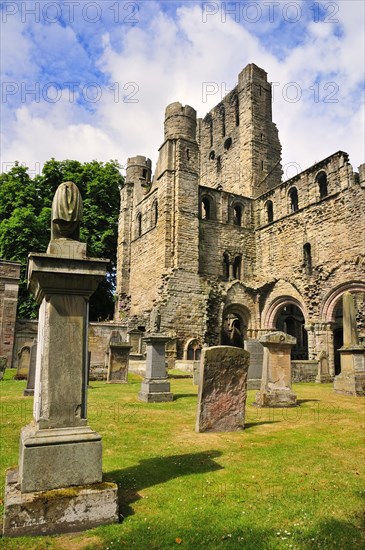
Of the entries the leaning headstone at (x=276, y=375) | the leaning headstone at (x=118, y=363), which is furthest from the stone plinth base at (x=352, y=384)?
the leaning headstone at (x=118, y=363)

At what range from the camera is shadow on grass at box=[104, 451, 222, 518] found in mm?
3791

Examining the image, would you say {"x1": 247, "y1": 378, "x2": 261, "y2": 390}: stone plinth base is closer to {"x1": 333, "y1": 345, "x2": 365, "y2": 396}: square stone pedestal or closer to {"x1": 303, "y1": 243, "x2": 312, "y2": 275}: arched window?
{"x1": 333, "y1": 345, "x2": 365, "y2": 396}: square stone pedestal

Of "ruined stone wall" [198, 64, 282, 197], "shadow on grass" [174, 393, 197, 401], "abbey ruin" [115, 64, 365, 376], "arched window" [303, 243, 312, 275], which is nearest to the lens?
"shadow on grass" [174, 393, 197, 401]

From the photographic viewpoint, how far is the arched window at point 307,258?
23.1 m

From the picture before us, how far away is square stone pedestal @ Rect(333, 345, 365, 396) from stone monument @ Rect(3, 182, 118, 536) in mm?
10631

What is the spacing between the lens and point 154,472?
4492 mm

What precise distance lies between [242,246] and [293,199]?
4616 millimetres

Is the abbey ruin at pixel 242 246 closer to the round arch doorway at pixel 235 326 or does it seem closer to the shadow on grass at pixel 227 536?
the round arch doorway at pixel 235 326

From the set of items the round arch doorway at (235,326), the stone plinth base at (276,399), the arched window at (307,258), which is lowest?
the stone plinth base at (276,399)

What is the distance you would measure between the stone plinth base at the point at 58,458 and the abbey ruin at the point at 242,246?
14864 mm

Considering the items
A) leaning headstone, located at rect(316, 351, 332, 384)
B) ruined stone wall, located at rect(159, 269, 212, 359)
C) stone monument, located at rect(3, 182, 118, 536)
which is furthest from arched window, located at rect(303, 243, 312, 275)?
stone monument, located at rect(3, 182, 118, 536)

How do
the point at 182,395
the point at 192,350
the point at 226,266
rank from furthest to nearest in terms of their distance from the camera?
the point at 226,266 < the point at 192,350 < the point at 182,395

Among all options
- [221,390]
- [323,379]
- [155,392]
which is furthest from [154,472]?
[323,379]

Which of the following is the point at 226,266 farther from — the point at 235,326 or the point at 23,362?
the point at 23,362
